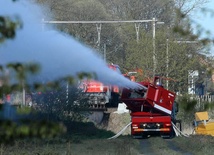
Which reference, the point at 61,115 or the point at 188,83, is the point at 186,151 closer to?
the point at 61,115

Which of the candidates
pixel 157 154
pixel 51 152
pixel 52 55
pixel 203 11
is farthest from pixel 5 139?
pixel 157 154

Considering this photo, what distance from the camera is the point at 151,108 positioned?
2712 cm

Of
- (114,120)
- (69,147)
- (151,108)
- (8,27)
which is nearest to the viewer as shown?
(8,27)

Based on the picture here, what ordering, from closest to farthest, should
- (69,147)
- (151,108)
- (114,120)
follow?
(69,147) → (151,108) → (114,120)

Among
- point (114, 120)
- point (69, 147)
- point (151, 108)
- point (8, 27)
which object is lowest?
point (114, 120)

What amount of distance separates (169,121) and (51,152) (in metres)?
10.5

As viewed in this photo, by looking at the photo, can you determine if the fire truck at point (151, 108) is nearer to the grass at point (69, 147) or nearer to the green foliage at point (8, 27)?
the grass at point (69, 147)

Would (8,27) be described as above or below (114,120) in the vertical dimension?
above

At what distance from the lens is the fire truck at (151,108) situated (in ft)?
86.0

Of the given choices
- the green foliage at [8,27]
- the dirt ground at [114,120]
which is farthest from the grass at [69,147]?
the green foliage at [8,27]

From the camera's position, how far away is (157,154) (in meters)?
21.0

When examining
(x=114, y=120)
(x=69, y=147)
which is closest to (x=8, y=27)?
(x=69, y=147)

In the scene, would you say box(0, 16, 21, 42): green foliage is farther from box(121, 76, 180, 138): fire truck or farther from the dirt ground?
the dirt ground

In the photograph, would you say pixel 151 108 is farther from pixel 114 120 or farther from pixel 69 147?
pixel 114 120
